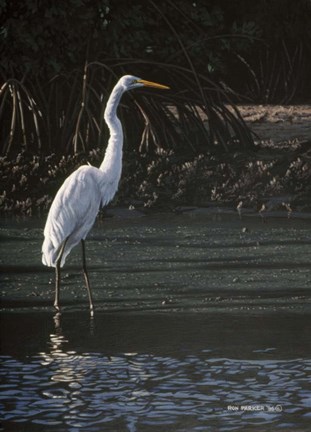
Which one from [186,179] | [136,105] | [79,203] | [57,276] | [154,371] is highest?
[136,105]

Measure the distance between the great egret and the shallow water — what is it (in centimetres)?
19

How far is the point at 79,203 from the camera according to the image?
8.30 m

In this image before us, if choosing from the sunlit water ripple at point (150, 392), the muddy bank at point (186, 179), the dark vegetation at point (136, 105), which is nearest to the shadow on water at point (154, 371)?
the sunlit water ripple at point (150, 392)

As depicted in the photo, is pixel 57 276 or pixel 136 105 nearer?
pixel 57 276

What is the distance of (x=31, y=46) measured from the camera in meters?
11.2

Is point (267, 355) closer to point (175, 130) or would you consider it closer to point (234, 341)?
point (234, 341)

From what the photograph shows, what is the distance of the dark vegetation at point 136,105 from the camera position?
11055mm

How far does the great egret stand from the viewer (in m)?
8.20

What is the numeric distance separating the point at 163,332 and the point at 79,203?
181 cm

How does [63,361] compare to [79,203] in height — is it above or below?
below

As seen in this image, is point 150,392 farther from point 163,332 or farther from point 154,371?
point 163,332

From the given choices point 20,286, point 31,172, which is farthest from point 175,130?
point 20,286

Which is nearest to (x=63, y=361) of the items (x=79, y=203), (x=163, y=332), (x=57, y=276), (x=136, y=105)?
(x=163, y=332)

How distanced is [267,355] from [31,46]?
556cm
